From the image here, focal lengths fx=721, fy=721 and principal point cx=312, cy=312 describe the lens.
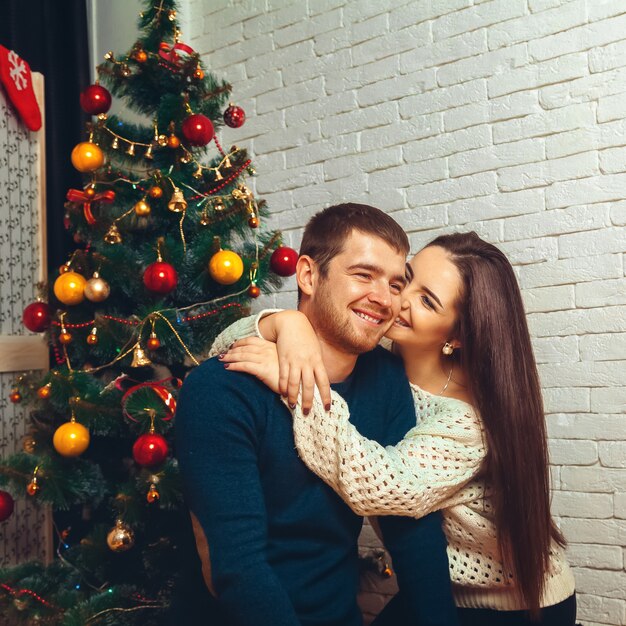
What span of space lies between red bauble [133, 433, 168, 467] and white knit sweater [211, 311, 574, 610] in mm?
314

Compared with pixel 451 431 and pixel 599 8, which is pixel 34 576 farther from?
pixel 599 8

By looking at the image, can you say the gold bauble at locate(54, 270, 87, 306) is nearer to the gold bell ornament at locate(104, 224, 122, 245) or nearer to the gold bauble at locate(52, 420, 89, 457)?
the gold bell ornament at locate(104, 224, 122, 245)

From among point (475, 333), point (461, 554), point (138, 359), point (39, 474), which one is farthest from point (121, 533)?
point (475, 333)

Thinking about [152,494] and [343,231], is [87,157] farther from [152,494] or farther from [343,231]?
[152,494]

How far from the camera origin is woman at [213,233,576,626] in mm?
1604

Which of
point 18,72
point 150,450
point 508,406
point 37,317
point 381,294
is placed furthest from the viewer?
point 18,72

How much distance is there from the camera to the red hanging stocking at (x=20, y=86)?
2.36 metres

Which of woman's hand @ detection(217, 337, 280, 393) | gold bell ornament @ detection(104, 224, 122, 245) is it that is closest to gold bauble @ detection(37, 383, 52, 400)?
gold bell ornament @ detection(104, 224, 122, 245)

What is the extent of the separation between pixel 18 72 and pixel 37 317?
3.07ft

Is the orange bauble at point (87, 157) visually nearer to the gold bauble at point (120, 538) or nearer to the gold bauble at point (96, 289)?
the gold bauble at point (96, 289)

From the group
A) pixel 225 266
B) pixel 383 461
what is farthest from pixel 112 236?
pixel 383 461

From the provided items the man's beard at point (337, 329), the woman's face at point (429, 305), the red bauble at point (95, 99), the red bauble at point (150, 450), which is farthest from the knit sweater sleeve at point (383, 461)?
the red bauble at point (95, 99)

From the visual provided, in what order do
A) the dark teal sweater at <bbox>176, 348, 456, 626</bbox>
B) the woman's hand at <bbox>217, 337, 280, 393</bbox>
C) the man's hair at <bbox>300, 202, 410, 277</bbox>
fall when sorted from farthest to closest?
1. the man's hair at <bbox>300, 202, 410, 277</bbox>
2. the woman's hand at <bbox>217, 337, 280, 393</bbox>
3. the dark teal sweater at <bbox>176, 348, 456, 626</bbox>

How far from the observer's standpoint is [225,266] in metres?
1.93
